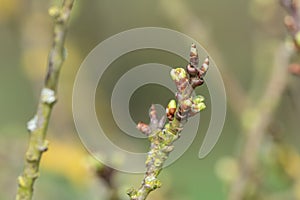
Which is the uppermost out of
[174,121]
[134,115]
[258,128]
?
[134,115]

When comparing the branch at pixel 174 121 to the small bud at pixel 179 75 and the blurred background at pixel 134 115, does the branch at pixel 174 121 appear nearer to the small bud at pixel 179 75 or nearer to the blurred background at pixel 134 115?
the small bud at pixel 179 75

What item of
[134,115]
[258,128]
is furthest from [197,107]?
[134,115]

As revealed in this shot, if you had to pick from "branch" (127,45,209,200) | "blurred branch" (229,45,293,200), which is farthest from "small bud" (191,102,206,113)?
"blurred branch" (229,45,293,200)

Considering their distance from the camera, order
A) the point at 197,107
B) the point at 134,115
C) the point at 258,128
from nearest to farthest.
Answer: the point at 197,107 < the point at 258,128 < the point at 134,115

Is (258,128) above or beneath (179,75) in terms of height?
above

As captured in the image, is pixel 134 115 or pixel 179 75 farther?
pixel 134 115

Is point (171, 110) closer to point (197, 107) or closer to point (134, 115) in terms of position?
point (197, 107)

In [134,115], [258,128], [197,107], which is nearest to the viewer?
[197,107]

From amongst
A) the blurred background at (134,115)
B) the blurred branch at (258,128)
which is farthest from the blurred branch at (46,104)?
A: the blurred branch at (258,128)
